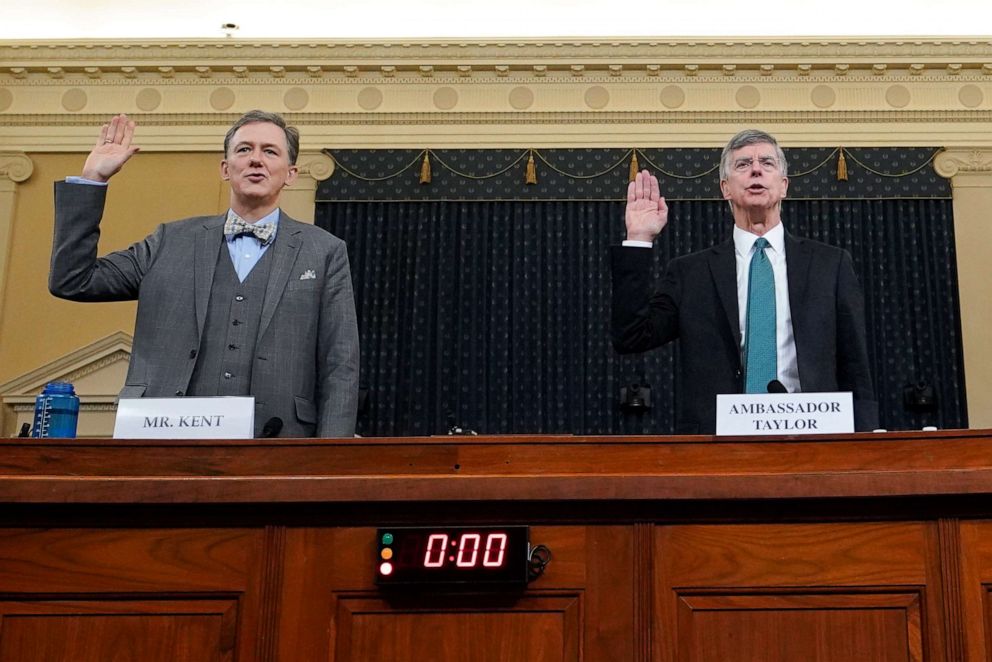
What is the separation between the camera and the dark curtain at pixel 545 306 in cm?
707

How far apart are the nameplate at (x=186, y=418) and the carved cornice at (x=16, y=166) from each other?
20.6ft

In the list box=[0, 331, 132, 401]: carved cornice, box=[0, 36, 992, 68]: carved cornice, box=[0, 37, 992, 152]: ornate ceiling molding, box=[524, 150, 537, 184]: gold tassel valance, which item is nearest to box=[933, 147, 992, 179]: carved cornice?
box=[0, 37, 992, 152]: ornate ceiling molding

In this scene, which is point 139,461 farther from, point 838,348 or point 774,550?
point 838,348

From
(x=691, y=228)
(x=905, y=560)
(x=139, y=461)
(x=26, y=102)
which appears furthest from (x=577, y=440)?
(x=26, y=102)

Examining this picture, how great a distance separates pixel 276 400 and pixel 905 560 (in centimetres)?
121

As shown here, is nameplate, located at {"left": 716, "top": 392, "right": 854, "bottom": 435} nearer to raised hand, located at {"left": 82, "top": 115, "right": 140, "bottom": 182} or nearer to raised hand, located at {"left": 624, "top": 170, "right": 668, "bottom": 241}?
raised hand, located at {"left": 624, "top": 170, "right": 668, "bottom": 241}

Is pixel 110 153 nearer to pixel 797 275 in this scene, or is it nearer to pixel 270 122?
pixel 270 122

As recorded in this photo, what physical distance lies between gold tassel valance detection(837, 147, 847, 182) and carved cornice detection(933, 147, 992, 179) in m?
0.56

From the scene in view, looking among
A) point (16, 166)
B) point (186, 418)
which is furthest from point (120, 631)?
point (16, 166)

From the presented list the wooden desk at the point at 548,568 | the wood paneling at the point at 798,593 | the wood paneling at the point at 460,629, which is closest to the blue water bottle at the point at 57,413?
the wooden desk at the point at 548,568

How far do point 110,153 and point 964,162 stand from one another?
6.18 meters

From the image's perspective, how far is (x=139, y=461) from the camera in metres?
1.68

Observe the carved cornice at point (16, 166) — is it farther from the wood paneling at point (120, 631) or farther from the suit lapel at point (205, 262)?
the wood paneling at point (120, 631)

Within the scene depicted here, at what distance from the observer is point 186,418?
72.3 inches
